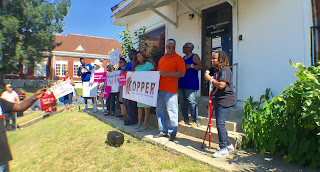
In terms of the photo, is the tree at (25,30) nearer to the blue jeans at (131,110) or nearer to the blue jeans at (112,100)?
the blue jeans at (112,100)

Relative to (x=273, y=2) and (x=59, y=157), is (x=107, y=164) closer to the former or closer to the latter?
(x=59, y=157)

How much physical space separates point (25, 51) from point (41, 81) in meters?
6.47

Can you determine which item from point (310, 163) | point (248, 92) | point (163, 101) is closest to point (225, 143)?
point (310, 163)

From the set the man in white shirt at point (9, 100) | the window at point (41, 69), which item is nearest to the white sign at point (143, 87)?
the man in white shirt at point (9, 100)

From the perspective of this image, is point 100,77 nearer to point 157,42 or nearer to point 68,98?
point 68,98

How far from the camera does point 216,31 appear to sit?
6.22m

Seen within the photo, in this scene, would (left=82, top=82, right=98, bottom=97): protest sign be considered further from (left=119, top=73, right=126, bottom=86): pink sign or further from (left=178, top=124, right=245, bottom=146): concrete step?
(left=178, top=124, right=245, bottom=146): concrete step

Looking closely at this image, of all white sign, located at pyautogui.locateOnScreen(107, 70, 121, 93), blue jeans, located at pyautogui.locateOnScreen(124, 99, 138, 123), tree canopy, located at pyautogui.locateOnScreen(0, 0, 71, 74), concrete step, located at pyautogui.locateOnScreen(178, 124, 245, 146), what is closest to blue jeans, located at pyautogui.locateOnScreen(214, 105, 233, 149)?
concrete step, located at pyautogui.locateOnScreen(178, 124, 245, 146)

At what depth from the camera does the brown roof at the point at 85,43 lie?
3316 cm

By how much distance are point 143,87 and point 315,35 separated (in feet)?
12.3

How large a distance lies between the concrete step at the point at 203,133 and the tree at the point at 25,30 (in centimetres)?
2669

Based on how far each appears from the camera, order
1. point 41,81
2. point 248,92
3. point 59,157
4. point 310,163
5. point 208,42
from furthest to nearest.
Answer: point 41,81 < point 208,42 < point 248,92 < point 59,157 < point 310,163

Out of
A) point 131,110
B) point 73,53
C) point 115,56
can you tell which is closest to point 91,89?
point 115,56

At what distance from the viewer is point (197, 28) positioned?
22.5 ft
